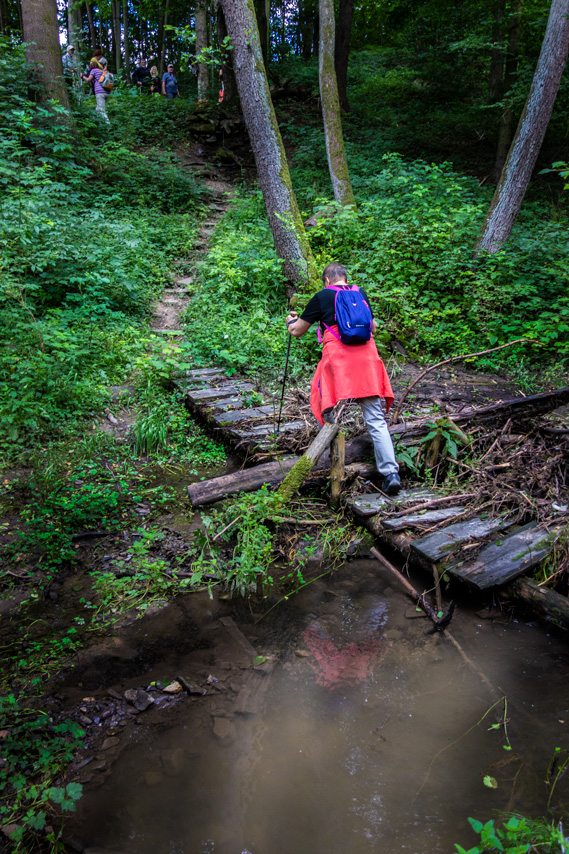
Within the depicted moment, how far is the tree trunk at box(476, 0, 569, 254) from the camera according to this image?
8.36 metres

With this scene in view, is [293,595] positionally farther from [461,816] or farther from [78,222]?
[78,222]

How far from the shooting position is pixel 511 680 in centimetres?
301

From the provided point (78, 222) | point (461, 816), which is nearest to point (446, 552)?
point (461, 816)

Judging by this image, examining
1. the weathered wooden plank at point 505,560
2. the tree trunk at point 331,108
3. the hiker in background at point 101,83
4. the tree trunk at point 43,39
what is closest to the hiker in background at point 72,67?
the hiker in background at point 101,83

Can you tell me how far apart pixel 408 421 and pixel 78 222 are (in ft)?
23.7

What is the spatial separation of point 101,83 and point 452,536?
17.3 metres

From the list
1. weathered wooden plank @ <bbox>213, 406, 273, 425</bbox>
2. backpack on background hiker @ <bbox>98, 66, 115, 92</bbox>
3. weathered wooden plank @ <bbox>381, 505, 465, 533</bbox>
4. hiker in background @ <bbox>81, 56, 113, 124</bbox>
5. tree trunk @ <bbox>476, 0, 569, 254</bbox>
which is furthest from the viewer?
backpack on background hiker @ <bbox>98, 66, 115, 92</bbox>

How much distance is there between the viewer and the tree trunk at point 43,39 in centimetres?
1066

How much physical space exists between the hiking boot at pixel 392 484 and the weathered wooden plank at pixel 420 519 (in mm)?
360

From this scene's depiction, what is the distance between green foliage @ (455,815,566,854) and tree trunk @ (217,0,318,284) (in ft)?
26.0

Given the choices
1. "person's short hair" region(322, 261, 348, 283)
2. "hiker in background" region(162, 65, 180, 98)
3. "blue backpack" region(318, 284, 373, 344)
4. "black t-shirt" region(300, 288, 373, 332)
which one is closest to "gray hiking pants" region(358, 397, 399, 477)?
"blue backpack" region(318, 284, 373, 344)

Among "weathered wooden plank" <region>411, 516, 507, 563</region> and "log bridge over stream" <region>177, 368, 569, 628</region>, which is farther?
"weathered wooden plank" <region>411, 516, 507, 563</region>

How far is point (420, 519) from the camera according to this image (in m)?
4.24

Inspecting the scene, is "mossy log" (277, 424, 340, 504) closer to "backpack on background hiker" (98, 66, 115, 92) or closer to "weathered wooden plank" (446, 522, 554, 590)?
"weathered wooden plank" (446, 522, 554, 590)
